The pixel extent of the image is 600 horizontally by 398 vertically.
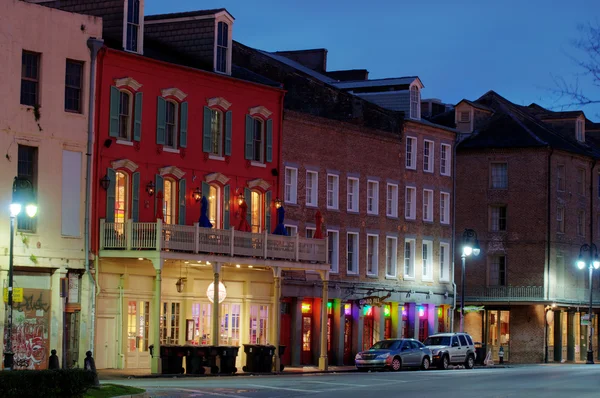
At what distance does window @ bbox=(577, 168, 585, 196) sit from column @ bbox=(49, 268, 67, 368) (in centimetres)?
4348

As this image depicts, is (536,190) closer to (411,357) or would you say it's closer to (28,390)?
(411,357)

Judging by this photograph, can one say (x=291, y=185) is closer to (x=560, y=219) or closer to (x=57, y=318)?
(x=57, y=318)

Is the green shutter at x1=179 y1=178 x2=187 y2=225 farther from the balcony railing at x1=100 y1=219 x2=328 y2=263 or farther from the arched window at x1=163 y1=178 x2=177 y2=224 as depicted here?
the balcony railing at x1=100 y1=219 x2=328 y2=263

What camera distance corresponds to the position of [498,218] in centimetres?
7569

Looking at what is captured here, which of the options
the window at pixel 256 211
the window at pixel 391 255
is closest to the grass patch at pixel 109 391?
the window at pixel 256 211

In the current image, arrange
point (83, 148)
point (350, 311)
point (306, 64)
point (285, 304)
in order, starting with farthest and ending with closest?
point (306, 64)
point (350, 311)
point (285, 304)
point (83, 148)

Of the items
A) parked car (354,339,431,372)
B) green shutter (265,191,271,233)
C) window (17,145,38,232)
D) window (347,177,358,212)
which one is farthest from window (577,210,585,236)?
window (17,145,38,232)

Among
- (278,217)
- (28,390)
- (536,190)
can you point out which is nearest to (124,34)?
(278,217)

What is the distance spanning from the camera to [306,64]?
74.4 meters

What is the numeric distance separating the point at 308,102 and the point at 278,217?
933 cm

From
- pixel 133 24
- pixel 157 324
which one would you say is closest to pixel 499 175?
pixel 133 24

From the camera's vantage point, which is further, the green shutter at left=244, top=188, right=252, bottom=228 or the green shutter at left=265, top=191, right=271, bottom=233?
the green shutter at left=265, top=191, right=271, bottom=233

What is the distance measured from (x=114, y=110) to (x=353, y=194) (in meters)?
17.7

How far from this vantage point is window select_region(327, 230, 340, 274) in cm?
5906
